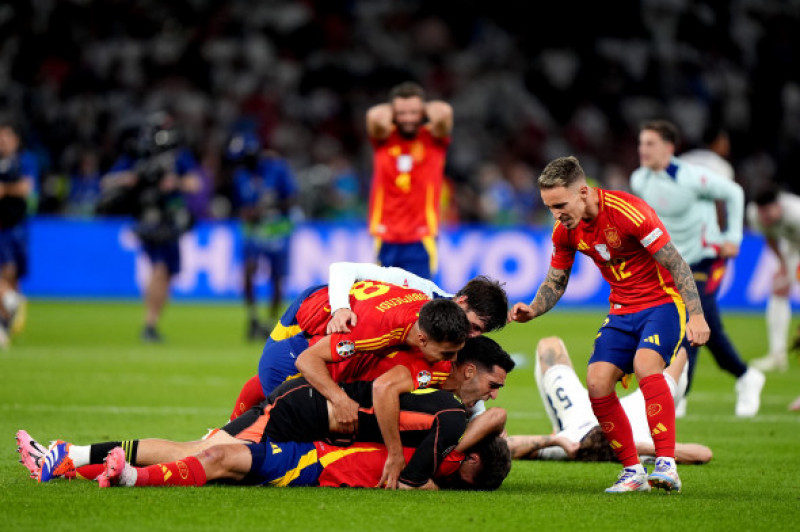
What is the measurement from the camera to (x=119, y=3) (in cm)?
2580

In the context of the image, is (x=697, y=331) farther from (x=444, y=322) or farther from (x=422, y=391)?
(x=422, y=391)

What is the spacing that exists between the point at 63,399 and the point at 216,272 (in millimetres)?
11507

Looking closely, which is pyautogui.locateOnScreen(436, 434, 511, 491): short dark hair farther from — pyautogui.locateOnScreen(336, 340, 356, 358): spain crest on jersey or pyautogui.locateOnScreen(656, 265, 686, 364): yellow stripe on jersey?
pyautogui.locateOnScreen(656, 265, 686, 364): yellow stripe on jersey

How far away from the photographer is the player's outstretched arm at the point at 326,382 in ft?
20.0

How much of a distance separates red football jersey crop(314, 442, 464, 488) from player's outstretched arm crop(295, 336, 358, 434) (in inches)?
5.5

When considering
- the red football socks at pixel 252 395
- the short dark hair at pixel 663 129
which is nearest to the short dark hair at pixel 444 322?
the red football socks at pixel 252 395

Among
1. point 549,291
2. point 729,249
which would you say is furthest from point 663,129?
point 549,291

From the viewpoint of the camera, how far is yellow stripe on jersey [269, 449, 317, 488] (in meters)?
6.17

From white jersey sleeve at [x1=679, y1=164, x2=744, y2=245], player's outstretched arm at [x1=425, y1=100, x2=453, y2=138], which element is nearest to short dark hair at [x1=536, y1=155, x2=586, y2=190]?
A: white jersey sleeve at [x1=679, y1=164, x2=744, y2=245]

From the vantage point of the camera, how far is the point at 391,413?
6008 millimetres

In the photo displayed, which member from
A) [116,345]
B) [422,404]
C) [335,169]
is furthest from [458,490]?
[335,169]

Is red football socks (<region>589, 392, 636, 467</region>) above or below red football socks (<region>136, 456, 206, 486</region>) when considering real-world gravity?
above

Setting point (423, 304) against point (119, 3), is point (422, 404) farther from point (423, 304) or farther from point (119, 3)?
point (119, 3)

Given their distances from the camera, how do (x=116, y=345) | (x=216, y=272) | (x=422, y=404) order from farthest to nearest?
(x=216, y=272) → (x=116, y=345) → (x=422, y=404)
